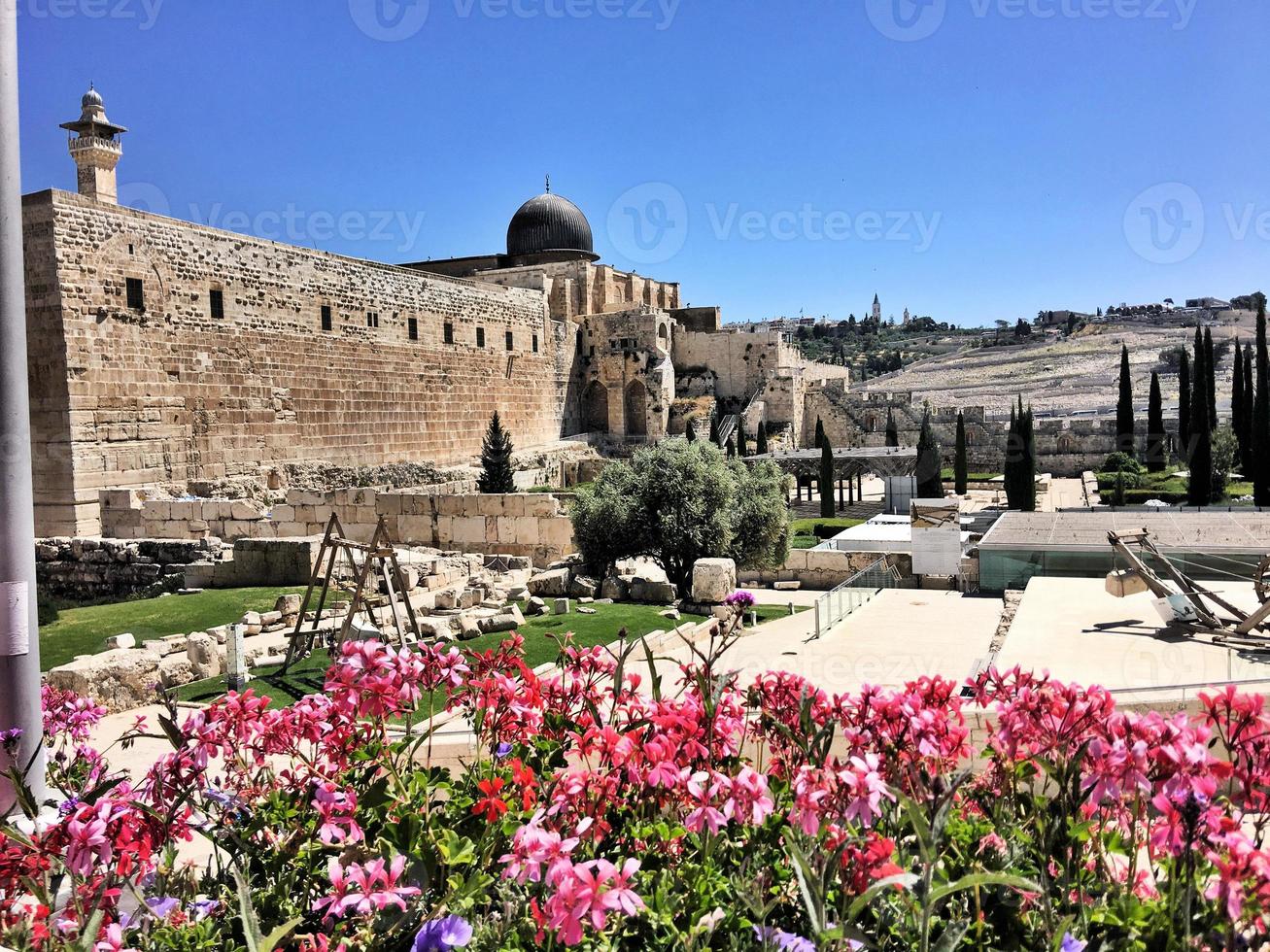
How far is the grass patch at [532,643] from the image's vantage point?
283 inches

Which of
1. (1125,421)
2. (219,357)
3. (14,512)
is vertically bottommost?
(14,512)

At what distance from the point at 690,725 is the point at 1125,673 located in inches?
205

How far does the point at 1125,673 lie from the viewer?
655 cm

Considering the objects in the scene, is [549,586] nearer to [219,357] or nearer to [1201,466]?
[219,357]

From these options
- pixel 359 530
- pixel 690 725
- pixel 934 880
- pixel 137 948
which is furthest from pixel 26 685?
pixel 359 530

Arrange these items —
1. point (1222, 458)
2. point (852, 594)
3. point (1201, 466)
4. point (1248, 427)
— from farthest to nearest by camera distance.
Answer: point (1248, 427)
point (1222, 458)
point (1201, 466)
point (852, 594)

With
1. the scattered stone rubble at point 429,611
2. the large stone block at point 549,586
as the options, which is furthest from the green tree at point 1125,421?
the large stone block at point 549,586

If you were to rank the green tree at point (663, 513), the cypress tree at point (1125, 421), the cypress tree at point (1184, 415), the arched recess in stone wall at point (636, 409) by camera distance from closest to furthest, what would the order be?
1. the green tree at point (663, 513)
2. the cypress tree at point (1184, 415)
3. the cypress tree at point (1125, 421)
4. the arched recess in stone wall at point (636, 409)

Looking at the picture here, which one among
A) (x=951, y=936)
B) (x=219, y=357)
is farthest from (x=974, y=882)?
(x=219, y=357)

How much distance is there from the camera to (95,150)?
648 inches

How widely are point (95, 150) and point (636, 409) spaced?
65.1ft

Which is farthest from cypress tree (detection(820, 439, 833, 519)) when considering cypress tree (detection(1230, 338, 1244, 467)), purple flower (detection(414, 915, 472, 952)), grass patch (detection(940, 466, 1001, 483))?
purple flower (detection(414, 915, 472, 952))

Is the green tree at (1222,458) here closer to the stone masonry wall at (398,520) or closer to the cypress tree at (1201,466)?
the cypress tree at (1201,466)

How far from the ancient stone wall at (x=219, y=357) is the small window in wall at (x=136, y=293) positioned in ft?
0.07
